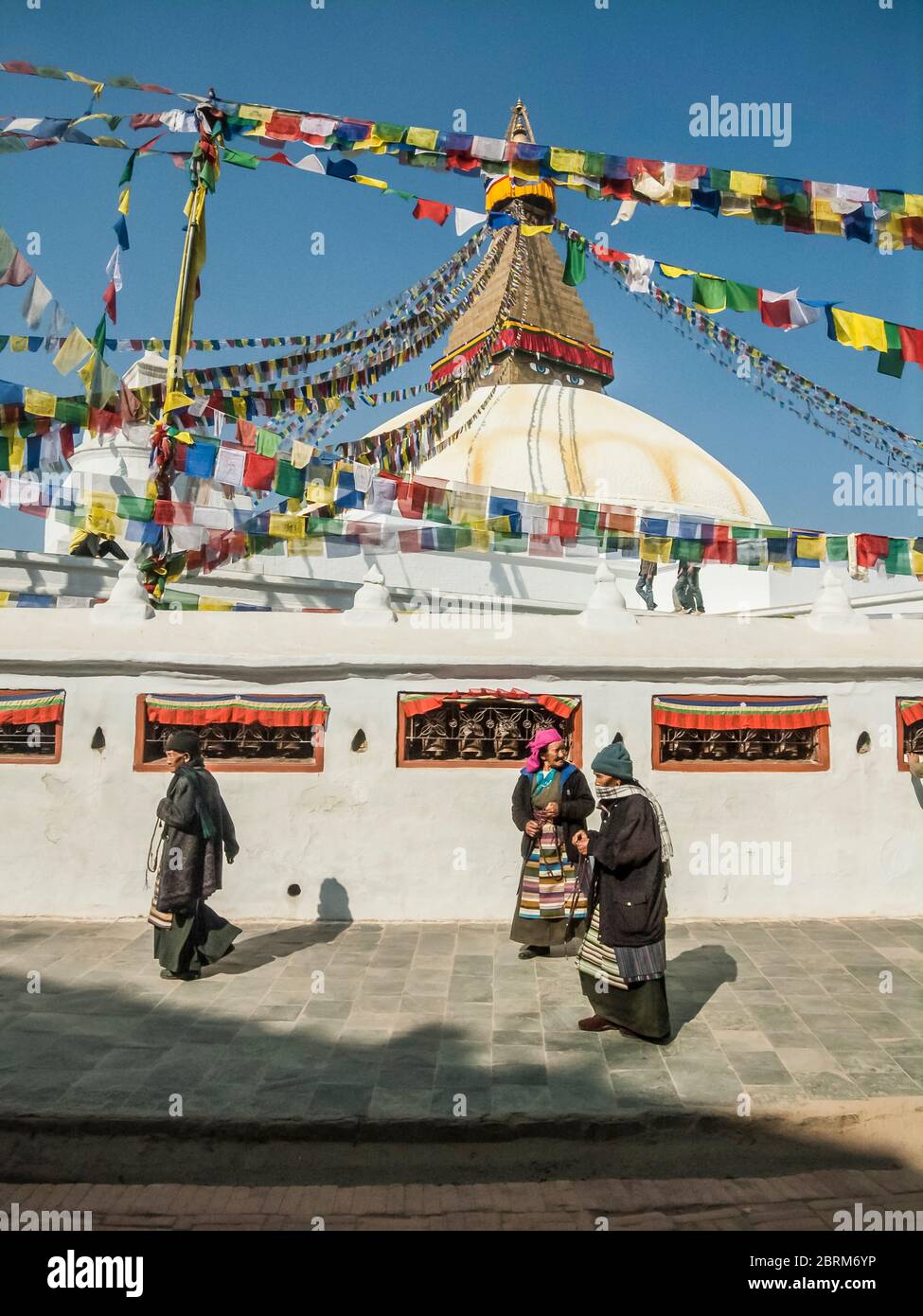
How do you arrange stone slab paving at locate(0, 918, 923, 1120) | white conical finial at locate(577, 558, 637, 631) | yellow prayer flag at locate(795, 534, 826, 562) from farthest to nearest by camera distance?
yellow prayer flag at locate(795, 534, 826, 562), white conical finial at locate(577, 558, 637, 631), stone slab paving at locate(0, 918, 923, 1120)

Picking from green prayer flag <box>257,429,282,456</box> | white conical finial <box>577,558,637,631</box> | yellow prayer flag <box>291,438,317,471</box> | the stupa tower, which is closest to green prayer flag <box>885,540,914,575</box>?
white conical finial <box>577,558,637,631</box>

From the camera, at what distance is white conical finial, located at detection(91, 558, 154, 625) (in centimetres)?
724

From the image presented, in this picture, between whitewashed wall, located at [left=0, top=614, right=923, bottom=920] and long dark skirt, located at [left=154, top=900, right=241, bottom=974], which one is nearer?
long dark skirt, located at [left=154, top=900, right=241, bottom=974]

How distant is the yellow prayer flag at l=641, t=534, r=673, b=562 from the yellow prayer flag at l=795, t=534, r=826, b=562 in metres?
1.49

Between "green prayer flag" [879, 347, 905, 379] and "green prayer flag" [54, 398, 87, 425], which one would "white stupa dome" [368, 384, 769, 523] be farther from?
"green prayer flag" [879, 347, 905, 379]

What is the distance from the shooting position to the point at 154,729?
6.74 m

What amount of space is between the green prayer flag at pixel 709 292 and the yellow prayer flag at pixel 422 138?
262 centimetres

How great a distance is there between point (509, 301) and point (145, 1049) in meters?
12.2

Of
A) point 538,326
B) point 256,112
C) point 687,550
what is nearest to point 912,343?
point 687,550

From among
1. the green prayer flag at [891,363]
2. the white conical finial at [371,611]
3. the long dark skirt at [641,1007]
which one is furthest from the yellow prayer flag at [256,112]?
the long dark skirt at [641,1007]

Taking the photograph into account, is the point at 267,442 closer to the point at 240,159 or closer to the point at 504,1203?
the point at 240,159

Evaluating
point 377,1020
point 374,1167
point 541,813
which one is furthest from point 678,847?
point 374,1167
